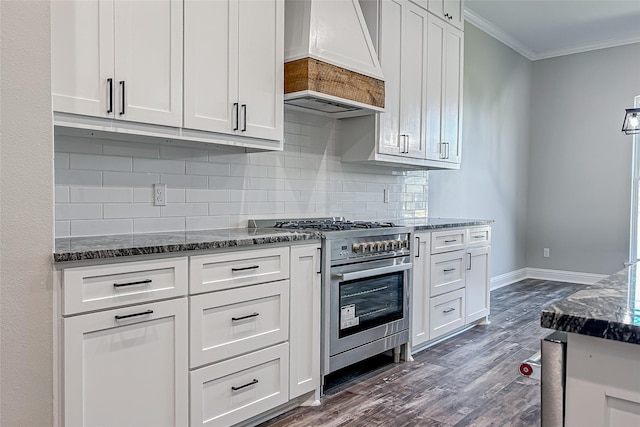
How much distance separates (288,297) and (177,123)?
A: 1.01 m

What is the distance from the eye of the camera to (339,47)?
295 centimetres

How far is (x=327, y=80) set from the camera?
282 centimetres

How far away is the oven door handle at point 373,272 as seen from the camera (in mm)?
2734

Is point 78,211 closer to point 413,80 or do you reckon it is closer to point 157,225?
point 157,225

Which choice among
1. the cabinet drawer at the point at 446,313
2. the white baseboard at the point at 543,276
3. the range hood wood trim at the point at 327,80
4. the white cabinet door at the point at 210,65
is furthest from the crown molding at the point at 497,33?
the white cabinet door at the point at 210,65

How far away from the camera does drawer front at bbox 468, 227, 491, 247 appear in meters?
3.99

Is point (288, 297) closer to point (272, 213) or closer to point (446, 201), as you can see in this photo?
point (272, 213)

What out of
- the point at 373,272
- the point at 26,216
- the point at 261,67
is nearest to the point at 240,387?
the point at 373,272

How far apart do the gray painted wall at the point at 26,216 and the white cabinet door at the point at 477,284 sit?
316cm

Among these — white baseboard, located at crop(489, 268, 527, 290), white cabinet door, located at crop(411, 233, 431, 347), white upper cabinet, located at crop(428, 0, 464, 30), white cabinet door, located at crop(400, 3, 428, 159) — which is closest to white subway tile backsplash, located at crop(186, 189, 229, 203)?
white cabinet door, located at crop(411, 233, 431, 347)

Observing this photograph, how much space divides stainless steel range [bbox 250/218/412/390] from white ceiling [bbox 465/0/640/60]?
313 cm

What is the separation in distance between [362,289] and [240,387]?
976 millimetres

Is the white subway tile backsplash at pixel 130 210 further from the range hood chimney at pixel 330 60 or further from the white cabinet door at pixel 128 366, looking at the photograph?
the range hood chimney at pixel 330 60

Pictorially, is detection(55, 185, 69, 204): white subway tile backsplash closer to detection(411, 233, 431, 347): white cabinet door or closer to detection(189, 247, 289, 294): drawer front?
detection(189, 247, 289, 294): drawer front
